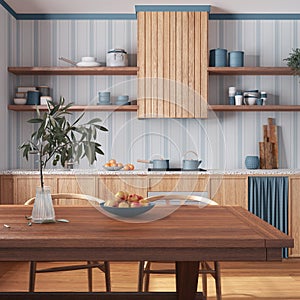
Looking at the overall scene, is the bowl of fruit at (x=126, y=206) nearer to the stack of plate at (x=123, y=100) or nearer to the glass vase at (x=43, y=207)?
the glass vase at (x=43, y=207)

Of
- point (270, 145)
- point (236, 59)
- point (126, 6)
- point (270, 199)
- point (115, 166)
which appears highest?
point (126, 6)

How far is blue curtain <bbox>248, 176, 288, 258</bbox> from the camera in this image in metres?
5.15

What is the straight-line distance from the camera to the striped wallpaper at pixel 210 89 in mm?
5703

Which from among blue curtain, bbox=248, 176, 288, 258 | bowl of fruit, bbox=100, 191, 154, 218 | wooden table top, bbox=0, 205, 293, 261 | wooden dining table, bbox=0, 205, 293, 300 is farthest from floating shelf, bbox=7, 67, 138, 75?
wooden table top, bbox=0, 205, 293, 261

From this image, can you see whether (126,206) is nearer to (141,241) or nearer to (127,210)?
(127,210)

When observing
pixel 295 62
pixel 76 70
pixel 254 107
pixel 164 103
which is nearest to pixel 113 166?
pixel 164 103

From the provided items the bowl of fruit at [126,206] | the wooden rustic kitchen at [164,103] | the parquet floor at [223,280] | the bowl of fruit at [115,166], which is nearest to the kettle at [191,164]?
the wooden rustic kitchen at [164,103]

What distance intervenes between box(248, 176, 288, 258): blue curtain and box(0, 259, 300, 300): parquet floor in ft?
1.38

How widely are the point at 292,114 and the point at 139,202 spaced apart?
3.52 meters

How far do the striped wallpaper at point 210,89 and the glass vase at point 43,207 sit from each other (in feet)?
10.5

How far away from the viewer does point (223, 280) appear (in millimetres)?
4457

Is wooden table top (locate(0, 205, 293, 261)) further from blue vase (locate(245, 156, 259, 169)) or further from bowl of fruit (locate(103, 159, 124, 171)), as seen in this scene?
blue vase (locate(245, 156, 259, 169))

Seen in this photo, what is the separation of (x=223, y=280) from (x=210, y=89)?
208 cm

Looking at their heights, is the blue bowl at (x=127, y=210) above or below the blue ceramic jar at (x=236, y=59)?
below
